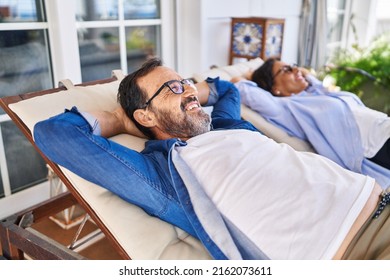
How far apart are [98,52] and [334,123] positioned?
55.7 inches

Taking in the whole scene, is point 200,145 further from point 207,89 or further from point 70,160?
point 207,89

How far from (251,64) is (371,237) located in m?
1.55

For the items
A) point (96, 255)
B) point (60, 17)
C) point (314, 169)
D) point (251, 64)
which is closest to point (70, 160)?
point (314, 169)

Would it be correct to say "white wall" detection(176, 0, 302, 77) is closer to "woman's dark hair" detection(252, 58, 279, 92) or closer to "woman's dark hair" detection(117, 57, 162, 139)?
"woman's dark hair" detection(252, 58, 279, 92)

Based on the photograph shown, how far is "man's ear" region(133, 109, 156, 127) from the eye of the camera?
1254mm

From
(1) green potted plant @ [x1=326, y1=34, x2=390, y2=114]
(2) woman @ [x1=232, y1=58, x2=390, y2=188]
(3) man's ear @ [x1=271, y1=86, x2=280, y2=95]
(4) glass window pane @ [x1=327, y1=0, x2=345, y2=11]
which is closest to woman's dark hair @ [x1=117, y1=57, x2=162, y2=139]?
(2) woman @ [x1=232, y1=58, x2=390, y2=188]

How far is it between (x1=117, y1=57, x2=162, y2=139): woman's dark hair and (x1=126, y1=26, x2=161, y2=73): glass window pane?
1141mm

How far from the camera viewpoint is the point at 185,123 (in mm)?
1240

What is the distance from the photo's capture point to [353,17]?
495 cm

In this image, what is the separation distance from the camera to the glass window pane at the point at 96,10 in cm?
203

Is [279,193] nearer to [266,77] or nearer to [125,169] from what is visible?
[125,169]

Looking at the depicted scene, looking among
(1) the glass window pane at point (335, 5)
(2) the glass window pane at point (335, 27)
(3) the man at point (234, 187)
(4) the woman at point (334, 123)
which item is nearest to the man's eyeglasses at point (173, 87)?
(3) the man at point (234, 187)

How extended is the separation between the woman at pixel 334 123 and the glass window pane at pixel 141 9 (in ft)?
2.75

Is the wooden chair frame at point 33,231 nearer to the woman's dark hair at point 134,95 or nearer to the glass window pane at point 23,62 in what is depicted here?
the woman's dark hair at point 134,95
